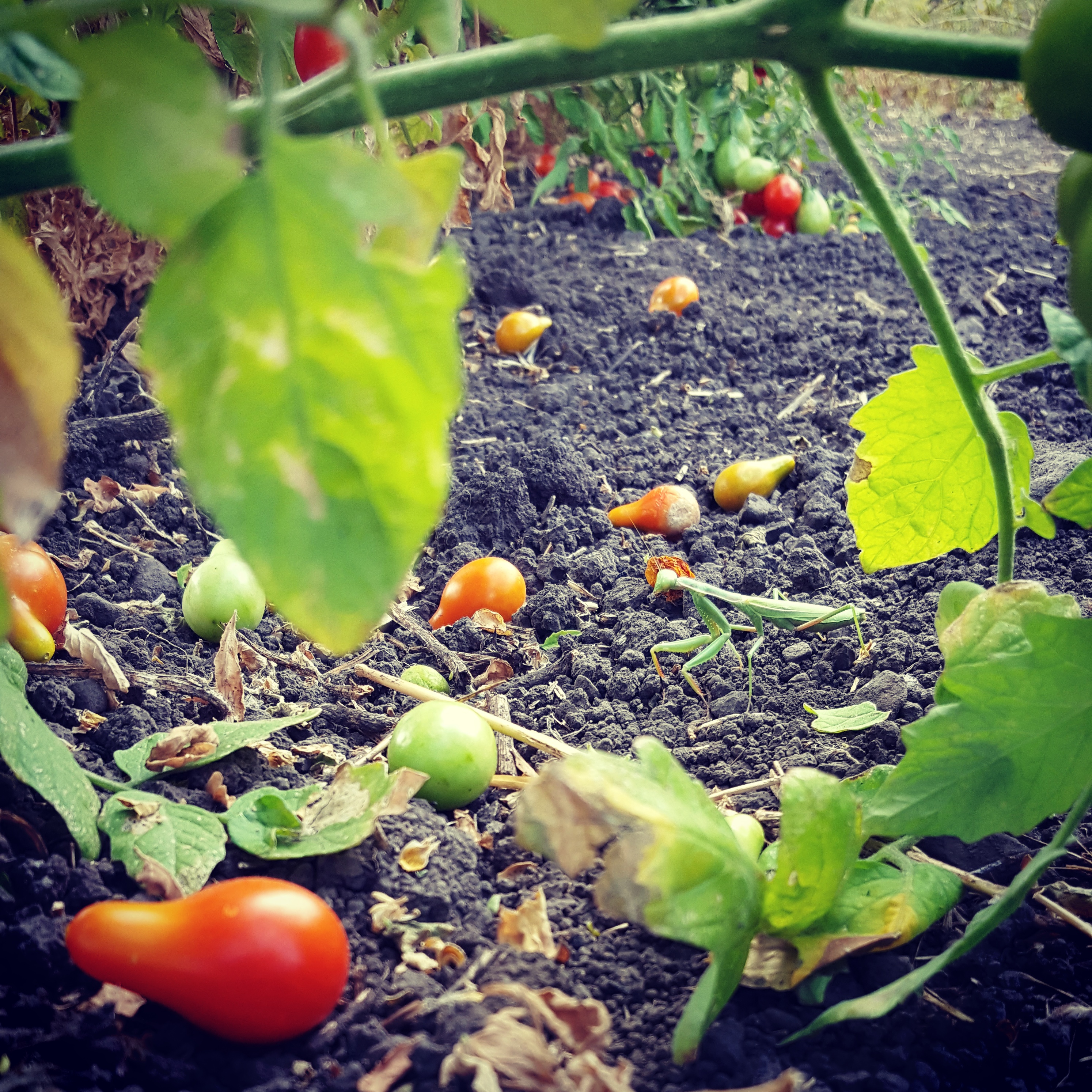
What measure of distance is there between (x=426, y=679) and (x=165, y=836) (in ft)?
1.71

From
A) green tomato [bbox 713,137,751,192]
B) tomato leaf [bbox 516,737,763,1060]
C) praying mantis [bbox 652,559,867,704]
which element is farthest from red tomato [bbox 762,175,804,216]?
tomato leaf [bbox 516,737,763,1060]

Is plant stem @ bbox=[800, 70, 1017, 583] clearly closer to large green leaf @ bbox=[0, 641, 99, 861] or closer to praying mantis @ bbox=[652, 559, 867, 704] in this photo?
praying mantis @ bbox=[652, 559, 867, 704]

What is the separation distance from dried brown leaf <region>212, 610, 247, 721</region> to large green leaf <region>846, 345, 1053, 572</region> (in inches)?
31.5

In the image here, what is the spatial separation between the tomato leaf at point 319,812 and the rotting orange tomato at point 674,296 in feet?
6.94

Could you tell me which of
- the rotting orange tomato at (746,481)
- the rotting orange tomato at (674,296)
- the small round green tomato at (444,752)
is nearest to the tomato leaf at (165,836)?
the small round green tomato at (444,752)

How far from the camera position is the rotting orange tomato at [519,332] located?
2604 mm

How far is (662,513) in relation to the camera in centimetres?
184

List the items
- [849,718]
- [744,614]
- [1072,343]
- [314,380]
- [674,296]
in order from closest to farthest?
[314,380] → [1072,343] → [849,718] → [744,614] → [674,296]

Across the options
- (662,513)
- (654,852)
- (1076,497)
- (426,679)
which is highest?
(662,513)

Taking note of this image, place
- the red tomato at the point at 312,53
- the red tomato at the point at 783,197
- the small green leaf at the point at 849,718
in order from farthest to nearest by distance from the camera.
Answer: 1. the red tomato at the point at 783,197
2. the red tomato at the point at 312,53
3. the small green leaf at the point at 849,718

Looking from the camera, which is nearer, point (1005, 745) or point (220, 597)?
point (1005, 745)

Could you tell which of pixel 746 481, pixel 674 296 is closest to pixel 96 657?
pixel 746 481

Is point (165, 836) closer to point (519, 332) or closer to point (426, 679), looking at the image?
point (426, 679)

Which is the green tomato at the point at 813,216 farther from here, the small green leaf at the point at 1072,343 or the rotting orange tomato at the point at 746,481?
the small green leaf at the point at 1072,343
